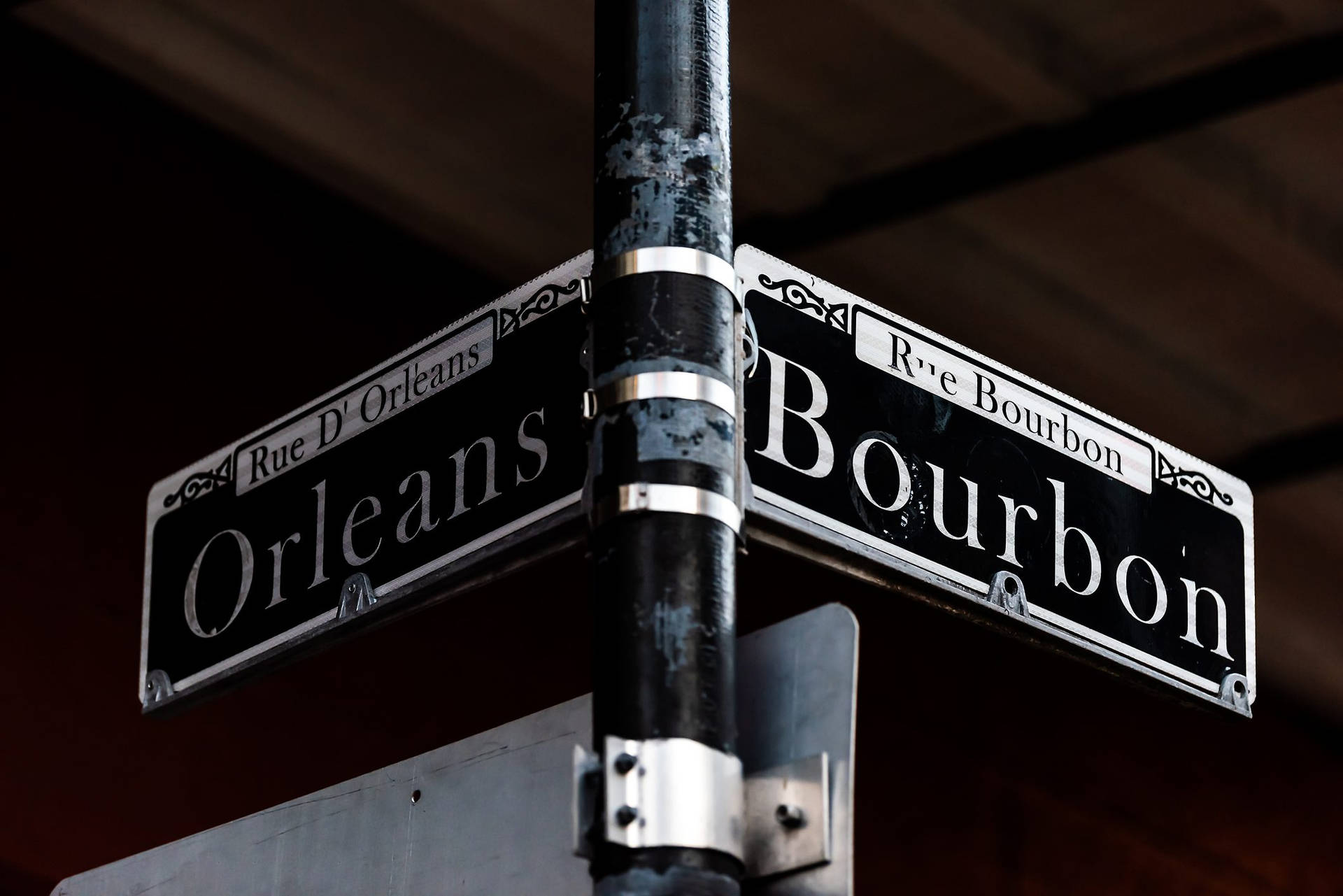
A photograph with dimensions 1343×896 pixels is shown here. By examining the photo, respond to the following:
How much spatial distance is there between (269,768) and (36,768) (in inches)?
28.0

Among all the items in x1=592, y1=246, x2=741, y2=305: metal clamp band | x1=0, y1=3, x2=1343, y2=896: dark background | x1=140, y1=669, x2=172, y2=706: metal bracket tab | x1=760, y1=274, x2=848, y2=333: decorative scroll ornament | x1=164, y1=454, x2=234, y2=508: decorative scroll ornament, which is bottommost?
x1=140, y1=669, x2=172, y2=706: metal bracket tab

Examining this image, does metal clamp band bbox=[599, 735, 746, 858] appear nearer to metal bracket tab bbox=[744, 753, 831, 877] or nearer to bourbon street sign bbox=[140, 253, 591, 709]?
metal bracket tab bbox=[744, 753, 831, 877]

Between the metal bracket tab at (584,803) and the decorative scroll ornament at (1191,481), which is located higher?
the decorative scroll ornament at (1191,481)

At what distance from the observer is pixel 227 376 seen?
600 centimetres

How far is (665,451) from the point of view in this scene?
163 cm

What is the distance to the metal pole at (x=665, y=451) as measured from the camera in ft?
4.94

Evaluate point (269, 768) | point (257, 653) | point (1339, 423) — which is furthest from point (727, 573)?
point (1339, 423)

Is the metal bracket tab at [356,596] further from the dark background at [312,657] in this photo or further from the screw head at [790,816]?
the dark background at [312,657]

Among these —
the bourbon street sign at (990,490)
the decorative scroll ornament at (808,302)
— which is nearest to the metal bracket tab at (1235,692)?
the bourbon street sign at (990,490)

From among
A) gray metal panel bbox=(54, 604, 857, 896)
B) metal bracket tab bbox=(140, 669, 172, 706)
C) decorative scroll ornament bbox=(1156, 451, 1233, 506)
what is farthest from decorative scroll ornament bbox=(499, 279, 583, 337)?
decorative scroll ornament bbox=(1156, 451, 1233, 506)

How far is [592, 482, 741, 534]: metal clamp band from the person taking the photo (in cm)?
161

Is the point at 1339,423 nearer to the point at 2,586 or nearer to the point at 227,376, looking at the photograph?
the point at 227,376

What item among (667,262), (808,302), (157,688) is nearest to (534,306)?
(808,302)

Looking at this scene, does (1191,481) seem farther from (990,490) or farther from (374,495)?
(374,495)
